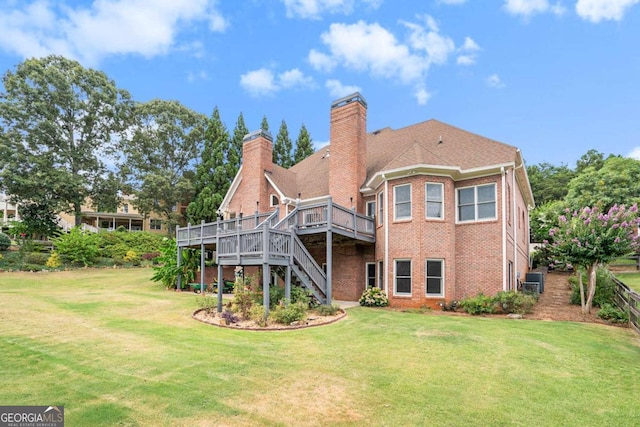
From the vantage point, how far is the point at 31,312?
11914 mm

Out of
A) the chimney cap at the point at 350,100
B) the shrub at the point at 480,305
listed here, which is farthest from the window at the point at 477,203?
the chimney cap at the point at 350,100

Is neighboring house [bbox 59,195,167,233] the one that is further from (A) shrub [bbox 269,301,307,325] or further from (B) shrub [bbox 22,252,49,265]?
(A) shrub [bbox 269,301,307,325]

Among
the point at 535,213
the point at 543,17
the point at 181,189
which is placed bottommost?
the point at 535,213

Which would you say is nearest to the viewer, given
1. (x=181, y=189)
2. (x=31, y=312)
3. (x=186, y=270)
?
(x=31, y=312)

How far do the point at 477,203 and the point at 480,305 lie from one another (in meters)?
4.20

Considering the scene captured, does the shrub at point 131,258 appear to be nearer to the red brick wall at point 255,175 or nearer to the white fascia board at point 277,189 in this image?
the red brick wall at point 255,175

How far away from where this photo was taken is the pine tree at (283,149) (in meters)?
41.3

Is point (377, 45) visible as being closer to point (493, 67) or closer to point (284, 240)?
point (493, 67)

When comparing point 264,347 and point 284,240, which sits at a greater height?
point 284,240

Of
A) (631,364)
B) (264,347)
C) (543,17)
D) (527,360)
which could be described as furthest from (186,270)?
(543,17)

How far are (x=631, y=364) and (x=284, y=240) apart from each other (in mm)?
9402

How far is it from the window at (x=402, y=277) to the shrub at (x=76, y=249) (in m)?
25.7

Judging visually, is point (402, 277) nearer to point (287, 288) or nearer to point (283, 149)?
point (287, 288)

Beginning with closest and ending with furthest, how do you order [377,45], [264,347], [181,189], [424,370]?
[424,370], [264,347], [377,45], [181,189]
